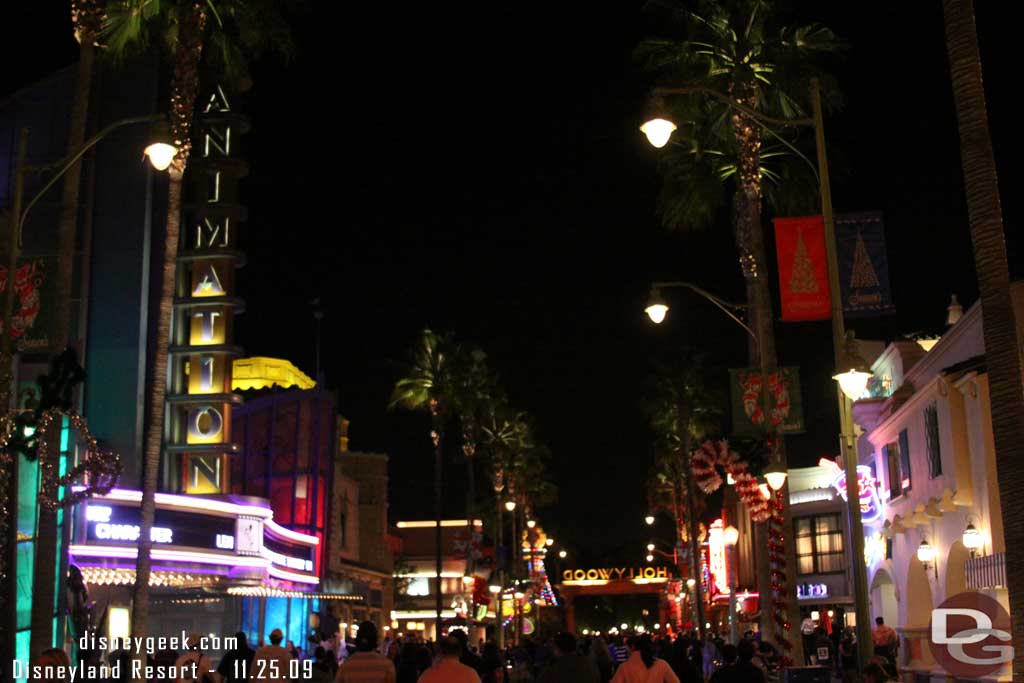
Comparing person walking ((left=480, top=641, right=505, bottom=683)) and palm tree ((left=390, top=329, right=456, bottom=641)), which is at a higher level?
palm tree ((left=390, top=329, right=456, bottom=641))

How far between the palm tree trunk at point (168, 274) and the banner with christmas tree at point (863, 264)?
36.6 ft

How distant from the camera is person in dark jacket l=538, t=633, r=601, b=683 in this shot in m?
14.0

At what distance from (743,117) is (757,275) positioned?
3059mm

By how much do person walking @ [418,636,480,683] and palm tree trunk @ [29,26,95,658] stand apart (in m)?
10.2

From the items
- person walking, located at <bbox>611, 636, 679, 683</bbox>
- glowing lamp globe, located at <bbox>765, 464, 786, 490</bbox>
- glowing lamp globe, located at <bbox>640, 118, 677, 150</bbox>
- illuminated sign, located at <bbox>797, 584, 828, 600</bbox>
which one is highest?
glowing lamp globe, located at <bbox>640, 118, 677, 150</bbox>

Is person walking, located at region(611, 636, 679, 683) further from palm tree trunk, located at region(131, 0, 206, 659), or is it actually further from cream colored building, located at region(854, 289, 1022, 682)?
cream colored building, located at region(854, 289, 1022, 682)

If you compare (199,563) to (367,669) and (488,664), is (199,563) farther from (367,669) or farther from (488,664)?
(367,669)

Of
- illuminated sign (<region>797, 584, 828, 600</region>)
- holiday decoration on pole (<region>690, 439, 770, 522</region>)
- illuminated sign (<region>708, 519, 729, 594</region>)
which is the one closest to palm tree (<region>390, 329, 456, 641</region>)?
illuminated sign (<region>797, 584, 828, 600</region>)

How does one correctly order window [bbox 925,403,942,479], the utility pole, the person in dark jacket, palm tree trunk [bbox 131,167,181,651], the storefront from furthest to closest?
the storefront
window [bbox 925,403,942,479]
palm tree trunk [bbox 131,167,181,651]
the utility pole
the person in dark jacket

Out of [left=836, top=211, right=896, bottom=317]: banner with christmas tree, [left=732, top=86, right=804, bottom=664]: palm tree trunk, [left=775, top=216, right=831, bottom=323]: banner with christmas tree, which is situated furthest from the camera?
[left=732, top=86, right=804, bottom=664]: palm tree trunk

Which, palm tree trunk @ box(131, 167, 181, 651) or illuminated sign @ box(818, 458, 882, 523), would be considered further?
illuminated sign @ box(818, 458, 882, 523)

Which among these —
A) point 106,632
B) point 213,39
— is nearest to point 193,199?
point 106,632

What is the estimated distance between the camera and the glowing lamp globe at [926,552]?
3016cm

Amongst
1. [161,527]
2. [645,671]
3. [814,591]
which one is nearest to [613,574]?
[814,591]
